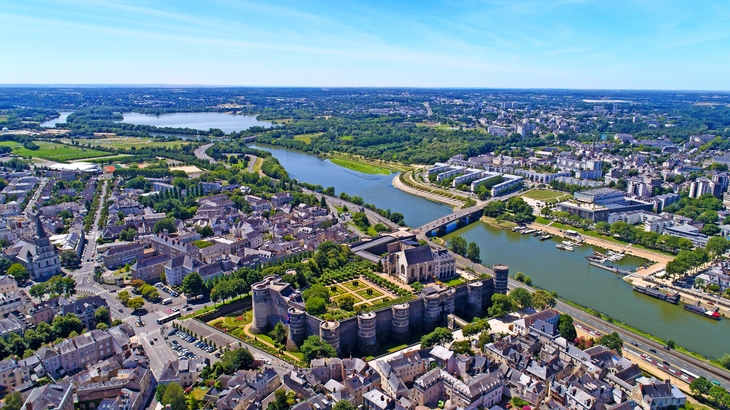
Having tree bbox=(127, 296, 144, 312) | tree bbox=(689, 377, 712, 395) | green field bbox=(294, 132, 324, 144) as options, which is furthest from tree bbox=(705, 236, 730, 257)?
green field bbox=(294, 132, 324, 144)

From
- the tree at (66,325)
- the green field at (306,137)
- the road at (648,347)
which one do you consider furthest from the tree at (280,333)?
the green field at (306,137)

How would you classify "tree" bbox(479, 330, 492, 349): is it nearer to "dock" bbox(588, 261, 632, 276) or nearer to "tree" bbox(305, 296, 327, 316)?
"tree" bbox(305, 296, 327, 316)

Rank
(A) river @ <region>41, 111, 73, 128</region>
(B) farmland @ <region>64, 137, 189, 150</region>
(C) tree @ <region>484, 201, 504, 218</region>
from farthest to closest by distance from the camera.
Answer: (A) river @ <region>41, 111, 73, 128</region>, (B) farmland @ <region>64, 137, 189, 150</region>, (C) tree @ <region>484, 201, 504, 218</region>

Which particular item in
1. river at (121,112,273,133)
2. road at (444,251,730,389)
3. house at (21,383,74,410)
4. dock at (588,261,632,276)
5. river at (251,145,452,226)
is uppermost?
house at (21,383,74,410)

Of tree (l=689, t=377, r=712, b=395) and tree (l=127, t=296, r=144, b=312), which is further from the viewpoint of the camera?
tree (l=127, t=296, r=144, b=312)

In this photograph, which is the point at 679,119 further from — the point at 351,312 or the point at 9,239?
the point at 9,239

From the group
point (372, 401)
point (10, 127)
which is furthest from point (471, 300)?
point (10, 127)
